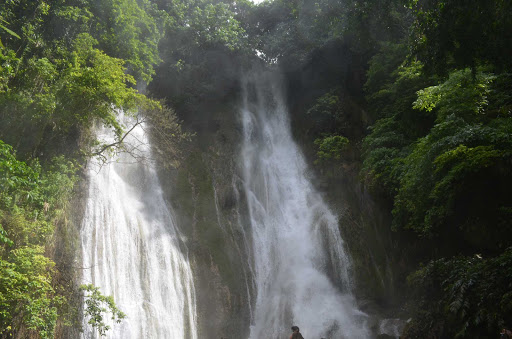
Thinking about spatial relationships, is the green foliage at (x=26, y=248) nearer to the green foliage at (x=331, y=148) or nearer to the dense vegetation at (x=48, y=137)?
the dense vegetation at (x=48, y=137)

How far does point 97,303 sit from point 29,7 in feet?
33.5

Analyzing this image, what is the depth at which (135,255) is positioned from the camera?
498 inches

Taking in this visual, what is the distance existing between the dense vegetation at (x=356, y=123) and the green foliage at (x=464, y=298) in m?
0.04

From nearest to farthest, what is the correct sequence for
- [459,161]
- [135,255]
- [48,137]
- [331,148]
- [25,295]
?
1. [25,295]
2. [459,161]
3. [48,137]
4. [135,255]
5. [331,148]

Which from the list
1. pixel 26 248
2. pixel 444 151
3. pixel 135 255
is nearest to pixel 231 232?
pixel 135 255

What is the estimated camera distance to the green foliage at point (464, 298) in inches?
293

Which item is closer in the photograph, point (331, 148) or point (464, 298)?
point (464, 298)

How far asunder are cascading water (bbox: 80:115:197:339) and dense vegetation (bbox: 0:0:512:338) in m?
0.94

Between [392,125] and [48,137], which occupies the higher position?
[392,125]

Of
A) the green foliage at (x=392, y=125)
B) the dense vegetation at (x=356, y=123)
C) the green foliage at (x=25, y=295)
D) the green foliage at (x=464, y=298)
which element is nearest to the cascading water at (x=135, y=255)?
the dense vegetation at (x=356, y=123)

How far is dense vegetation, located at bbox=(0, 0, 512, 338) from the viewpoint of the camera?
26.8 feet

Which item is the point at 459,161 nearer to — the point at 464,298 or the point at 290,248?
the point at 464,298

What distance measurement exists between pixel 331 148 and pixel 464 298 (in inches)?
451

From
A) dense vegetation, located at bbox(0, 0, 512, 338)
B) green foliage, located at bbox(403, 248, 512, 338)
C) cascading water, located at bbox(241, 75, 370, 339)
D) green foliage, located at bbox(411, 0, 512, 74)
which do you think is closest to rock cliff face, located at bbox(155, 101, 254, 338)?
cascading water, located at bbox(241, 75, 370, 339)
